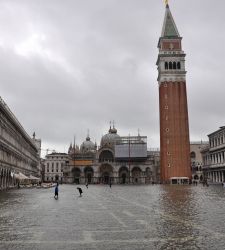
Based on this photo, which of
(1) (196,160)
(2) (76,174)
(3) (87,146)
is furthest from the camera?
(3) (87,146)

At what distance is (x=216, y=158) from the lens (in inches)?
3597

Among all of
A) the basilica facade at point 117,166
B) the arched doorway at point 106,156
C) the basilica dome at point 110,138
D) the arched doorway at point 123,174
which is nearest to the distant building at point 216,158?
the basilica facade at point 117,166

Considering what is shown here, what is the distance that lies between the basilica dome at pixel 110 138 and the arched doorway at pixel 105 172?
9149mm

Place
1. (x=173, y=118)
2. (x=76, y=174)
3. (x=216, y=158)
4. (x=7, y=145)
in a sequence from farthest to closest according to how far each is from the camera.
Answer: (x=76, y=174), (x=173, y=118), (x=216, y=158), (x=7, y=145)

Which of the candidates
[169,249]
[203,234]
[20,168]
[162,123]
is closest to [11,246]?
[169,249]

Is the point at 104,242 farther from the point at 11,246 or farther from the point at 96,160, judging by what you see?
the point at 96,160

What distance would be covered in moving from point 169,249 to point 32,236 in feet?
16.5

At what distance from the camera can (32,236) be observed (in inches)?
490

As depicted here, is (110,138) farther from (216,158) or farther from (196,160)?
(216,158)

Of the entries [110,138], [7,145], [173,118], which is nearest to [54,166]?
[110,138]

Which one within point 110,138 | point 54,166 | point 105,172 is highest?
point 110,138

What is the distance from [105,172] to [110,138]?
17.1 m

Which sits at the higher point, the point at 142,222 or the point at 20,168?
the point at 20,168

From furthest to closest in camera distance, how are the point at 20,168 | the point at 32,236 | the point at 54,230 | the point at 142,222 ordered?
1. the point at 20,168
2. the point at 142,222
3. the point at 54,230
4. the point at 32,236
